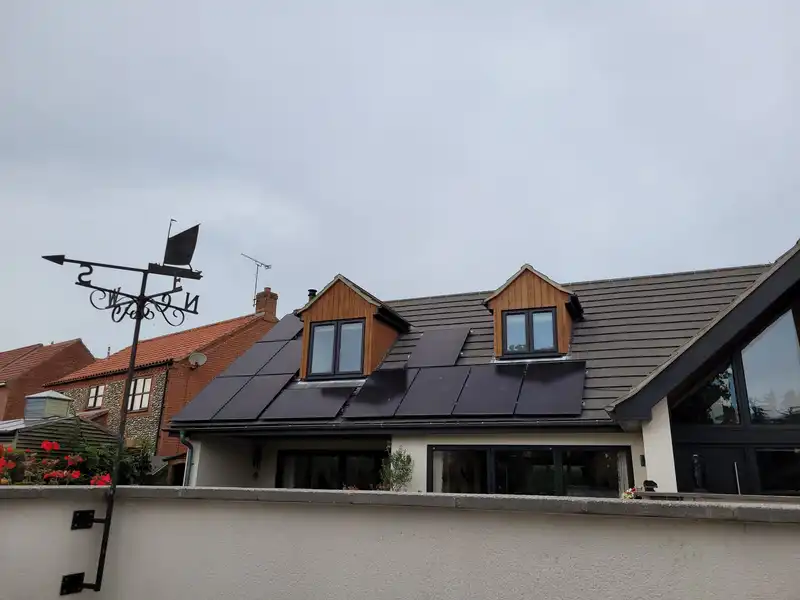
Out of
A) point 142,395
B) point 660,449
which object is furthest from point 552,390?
point 142,395

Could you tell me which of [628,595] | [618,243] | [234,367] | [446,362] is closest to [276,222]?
[234,367]

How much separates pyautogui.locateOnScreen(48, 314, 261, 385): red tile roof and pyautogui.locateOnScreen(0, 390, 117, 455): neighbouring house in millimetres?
4719

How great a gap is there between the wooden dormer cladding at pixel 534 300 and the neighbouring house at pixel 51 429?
1470cm

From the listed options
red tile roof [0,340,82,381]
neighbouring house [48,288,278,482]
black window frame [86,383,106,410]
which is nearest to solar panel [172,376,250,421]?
neighbouring house [48,288,278,482]

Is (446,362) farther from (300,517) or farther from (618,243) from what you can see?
(618,243)

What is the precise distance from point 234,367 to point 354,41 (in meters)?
8.23

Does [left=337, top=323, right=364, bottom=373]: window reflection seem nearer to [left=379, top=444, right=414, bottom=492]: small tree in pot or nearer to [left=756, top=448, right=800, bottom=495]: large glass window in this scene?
[left=379, top=444, right=414, bottom=492]: small tree in pot

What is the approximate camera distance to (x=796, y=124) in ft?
43.3

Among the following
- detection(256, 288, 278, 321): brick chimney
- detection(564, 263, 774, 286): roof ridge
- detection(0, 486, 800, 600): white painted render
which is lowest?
detection(0, 486, 800, 600): white painted render

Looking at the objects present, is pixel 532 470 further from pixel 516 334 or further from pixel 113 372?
pixel 113 372

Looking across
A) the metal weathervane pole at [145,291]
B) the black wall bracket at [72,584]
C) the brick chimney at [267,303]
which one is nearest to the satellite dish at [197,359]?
the brick chimney at [267,303]

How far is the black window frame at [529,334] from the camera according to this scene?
11.7 m

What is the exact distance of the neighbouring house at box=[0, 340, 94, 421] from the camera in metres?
32.1

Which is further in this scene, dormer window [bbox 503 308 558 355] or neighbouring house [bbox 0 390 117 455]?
neighbouring house [bbox 0 390 117 455]
